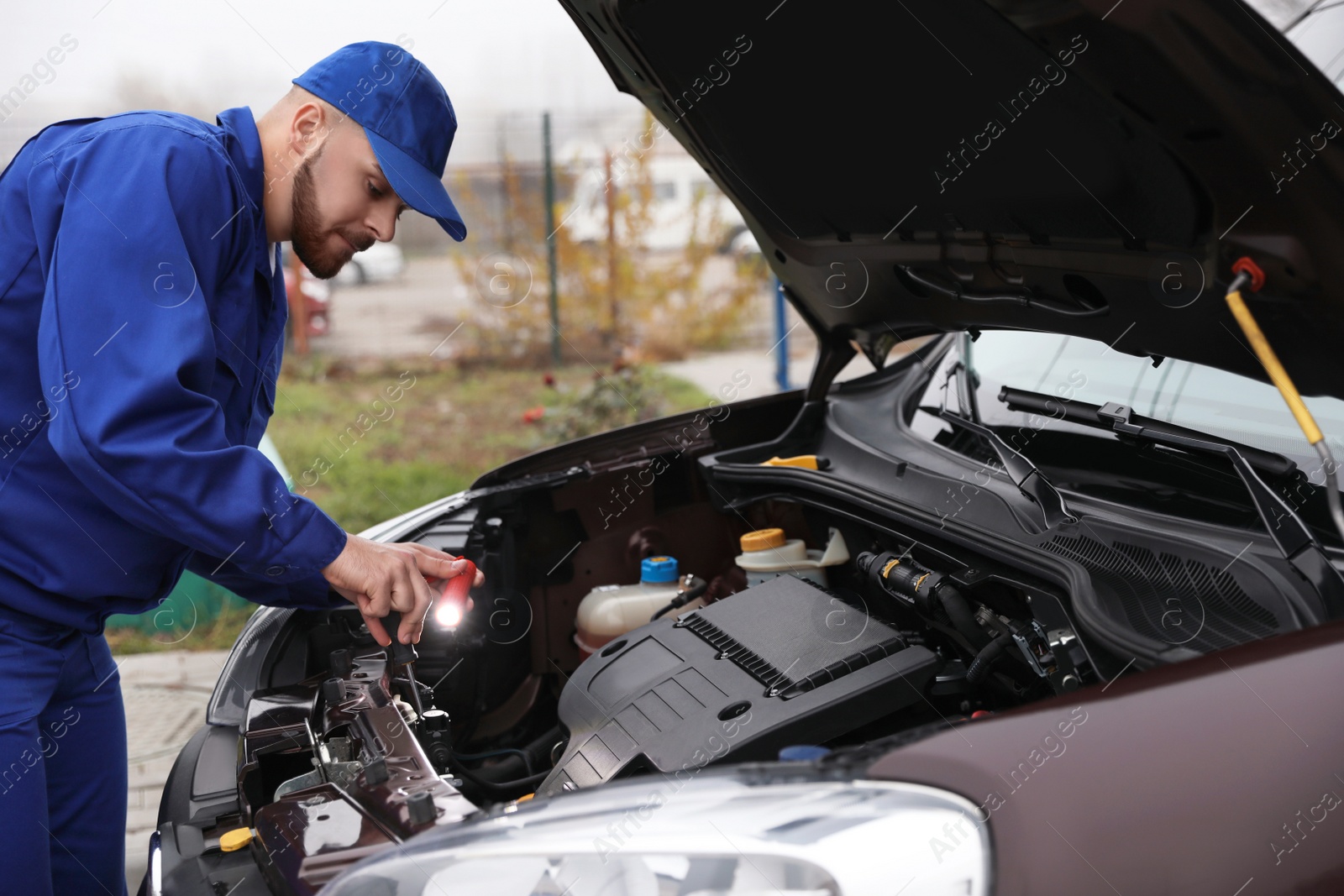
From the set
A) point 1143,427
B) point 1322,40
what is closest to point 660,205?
point 1143,427

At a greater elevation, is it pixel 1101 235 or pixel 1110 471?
pixel 1101 235

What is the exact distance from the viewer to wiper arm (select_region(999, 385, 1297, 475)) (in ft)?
4.94

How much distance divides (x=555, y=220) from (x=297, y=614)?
4.86 meters

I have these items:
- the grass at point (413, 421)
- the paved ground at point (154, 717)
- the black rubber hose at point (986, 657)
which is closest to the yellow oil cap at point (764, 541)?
the black rubber hose at point (986, 657)

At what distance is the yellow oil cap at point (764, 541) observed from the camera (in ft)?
6.88

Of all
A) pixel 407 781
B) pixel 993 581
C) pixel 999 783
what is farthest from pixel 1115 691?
pixel 407 781

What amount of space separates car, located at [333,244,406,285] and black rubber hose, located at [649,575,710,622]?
5273 millimetres

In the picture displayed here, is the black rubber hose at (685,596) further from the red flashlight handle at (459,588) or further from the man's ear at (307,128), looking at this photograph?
the man's ear at (307,128)

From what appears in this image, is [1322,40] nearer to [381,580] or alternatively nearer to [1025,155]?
[1025,155]

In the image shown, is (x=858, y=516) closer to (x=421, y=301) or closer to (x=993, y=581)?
(x=993, y=581)

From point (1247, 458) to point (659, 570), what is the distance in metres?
1.19

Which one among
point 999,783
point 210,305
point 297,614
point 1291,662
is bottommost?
point 1291,662

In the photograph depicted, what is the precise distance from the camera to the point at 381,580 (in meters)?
1.44

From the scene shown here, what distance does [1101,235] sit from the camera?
5.02ft
